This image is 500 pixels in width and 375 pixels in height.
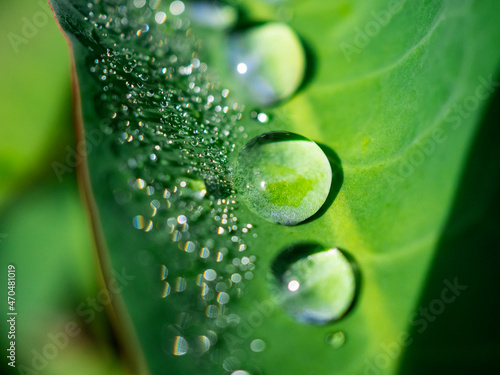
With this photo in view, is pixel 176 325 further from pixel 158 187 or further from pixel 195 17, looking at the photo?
pixel 195 17

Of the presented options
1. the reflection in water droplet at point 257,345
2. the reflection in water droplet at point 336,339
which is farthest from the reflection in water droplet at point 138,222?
the reflection in water droplet at point 336,339

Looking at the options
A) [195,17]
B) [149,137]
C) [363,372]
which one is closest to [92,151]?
[149,137]

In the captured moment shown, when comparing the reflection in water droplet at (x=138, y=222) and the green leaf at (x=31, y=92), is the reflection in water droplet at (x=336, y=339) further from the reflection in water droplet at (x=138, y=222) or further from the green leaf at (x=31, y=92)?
the green leaf at (x=31, y=92)

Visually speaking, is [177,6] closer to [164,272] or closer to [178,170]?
[178,170]

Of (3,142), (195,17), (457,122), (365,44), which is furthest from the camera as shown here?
(3,142)

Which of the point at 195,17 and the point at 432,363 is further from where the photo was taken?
the point at 195,17

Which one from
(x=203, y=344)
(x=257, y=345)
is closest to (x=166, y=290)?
(x=203, y=344)

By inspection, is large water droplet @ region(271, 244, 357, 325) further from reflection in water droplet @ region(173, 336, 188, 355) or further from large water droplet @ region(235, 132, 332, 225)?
reflection in water droplet @ region(173, 336, 188, 355)
